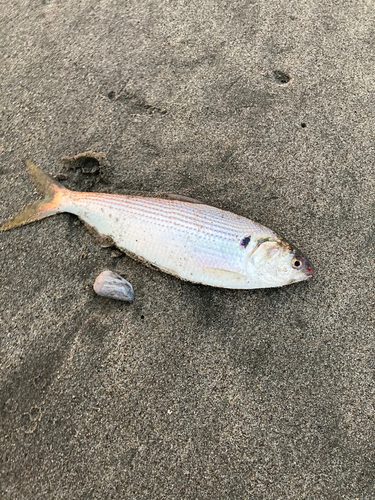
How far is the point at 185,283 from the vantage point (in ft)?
8.54

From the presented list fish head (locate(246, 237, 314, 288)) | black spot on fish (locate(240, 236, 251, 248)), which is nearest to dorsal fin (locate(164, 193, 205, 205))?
black spot on fish (locate(240, 236, 251, 248))

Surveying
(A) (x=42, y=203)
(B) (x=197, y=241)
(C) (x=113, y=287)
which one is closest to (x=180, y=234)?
(B) (x=197, y=241)

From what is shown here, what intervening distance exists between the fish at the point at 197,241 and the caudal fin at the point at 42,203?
24cm

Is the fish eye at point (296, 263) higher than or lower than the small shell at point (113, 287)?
lower

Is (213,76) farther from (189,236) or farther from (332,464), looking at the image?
(332,464)

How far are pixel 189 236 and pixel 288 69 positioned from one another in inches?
75.3

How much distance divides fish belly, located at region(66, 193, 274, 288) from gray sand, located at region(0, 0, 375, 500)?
15 centimetres

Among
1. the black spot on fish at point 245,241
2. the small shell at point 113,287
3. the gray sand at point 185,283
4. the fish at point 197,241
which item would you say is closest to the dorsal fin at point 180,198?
Result: the fish at point 197,241

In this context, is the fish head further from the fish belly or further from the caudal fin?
the caudal fin

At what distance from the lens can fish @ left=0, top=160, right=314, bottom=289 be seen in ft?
8.21

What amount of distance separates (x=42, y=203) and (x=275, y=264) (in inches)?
77.5

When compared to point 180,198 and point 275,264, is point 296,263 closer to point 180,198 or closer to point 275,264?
point 275,264

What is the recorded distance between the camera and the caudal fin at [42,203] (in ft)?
8.91

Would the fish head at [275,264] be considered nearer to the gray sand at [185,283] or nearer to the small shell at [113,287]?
the gray sand at [185,283]
